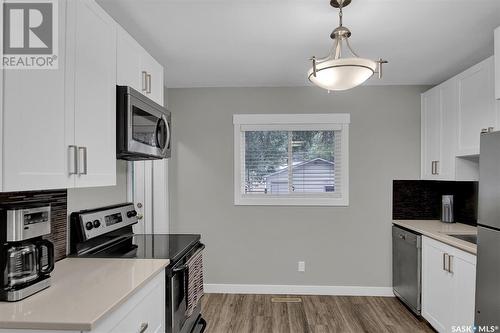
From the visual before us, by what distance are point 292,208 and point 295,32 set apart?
2.03 metres

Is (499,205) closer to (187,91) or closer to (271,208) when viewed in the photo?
(271,208)

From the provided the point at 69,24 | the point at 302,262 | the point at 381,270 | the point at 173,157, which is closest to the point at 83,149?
the point at 69,24

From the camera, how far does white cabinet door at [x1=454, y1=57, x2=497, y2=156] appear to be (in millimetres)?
2426

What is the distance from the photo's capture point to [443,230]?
114 inches

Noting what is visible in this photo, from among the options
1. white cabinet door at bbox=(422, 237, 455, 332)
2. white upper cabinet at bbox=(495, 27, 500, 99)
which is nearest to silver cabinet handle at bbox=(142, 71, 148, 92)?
white upper cabinet at bbox=(495, 27, 500, 99)

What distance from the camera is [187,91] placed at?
12.3 feet

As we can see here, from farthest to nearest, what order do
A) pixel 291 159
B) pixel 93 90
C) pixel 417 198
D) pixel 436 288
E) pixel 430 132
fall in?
pixel 291 159 < pixel 417 198 < pixel 430 132 < pixel 436 288 < pixel 93 90

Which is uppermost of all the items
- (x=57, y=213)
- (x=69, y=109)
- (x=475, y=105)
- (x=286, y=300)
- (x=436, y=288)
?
(x=475, y=105)

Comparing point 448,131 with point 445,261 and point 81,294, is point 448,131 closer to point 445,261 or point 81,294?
point 445,261

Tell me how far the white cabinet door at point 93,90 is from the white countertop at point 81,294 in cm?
44

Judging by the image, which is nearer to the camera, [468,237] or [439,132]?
[468,237]

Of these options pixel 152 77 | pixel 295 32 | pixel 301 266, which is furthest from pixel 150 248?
pixel 301 266

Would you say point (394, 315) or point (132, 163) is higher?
point (132, 163)

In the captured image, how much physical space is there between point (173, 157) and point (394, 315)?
2913mm
